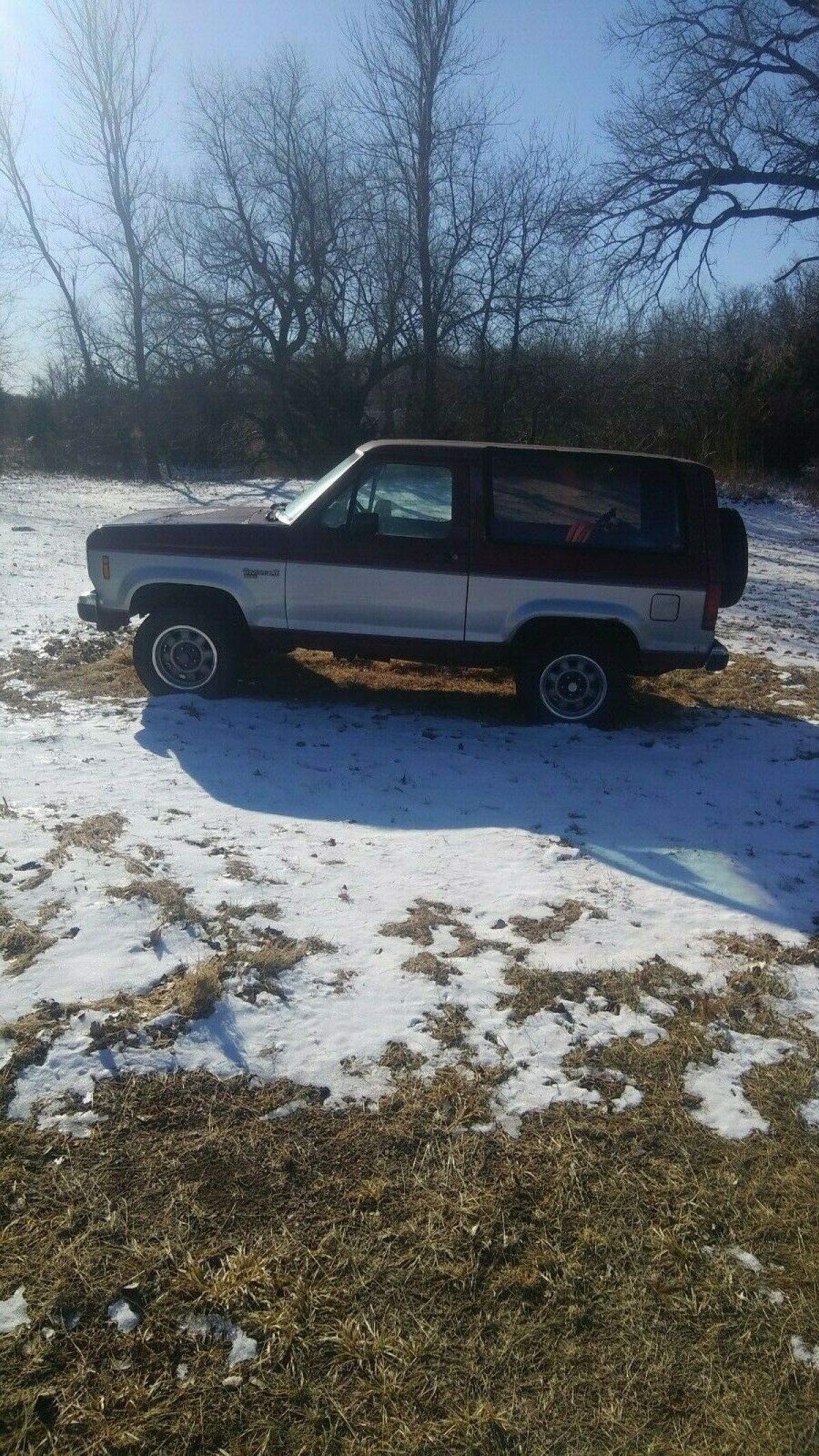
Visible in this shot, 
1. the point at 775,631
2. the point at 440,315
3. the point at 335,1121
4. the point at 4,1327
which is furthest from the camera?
the point at 440,315

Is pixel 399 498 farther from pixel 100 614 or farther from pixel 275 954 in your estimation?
pixel 275 954

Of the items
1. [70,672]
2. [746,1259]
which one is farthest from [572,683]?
[746,1259]

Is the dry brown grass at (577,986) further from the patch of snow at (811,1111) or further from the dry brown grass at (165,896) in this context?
the dry brown grass at (165,896)

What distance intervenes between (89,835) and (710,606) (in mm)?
4368

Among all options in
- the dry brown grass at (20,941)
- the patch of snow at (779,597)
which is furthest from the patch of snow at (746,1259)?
the patch of snow at (779,597)

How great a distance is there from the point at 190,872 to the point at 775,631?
7811 millimetres

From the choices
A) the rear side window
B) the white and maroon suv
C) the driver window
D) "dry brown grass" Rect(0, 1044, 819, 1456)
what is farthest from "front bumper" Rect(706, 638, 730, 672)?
"dry brown grass" Rect(0, 1044, 819, 1456)

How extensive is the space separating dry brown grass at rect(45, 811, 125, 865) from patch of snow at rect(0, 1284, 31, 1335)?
2298 millimetres

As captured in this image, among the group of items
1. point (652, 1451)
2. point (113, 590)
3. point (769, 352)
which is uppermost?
point (769, 352)

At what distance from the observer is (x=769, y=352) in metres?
27.4

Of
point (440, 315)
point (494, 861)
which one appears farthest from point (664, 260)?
point (494, 861)

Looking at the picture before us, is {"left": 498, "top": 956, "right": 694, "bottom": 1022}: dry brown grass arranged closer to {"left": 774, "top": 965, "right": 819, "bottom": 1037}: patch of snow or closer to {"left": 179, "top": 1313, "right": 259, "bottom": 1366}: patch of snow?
{"left": 774, "top": 965, "right": 819, "bottom": 1037}: patch of snow

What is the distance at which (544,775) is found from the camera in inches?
242

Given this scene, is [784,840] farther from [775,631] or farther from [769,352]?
[769,352]
